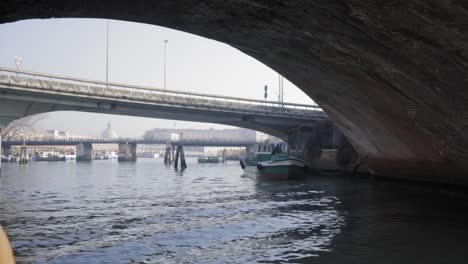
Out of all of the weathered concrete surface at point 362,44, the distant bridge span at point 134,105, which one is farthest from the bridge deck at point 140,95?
the weathered concrete surface at point 362,44

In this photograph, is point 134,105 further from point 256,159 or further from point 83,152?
point 83,152

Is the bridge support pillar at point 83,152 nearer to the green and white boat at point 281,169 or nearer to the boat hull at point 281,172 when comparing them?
the green and white boat at point 281,169

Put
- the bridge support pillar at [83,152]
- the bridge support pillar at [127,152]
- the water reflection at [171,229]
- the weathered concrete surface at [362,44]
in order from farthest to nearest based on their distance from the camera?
the bridge support pillar at [83,152] → the bridge support pillar at [127,152] → the water reflection at [171,229] → the weathered concrete surface at [362,44]

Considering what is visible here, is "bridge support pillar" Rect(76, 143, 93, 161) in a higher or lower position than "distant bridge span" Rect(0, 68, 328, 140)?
lower

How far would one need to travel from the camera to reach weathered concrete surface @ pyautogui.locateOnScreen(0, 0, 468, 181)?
1097 cm

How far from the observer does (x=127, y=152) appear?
477 feet

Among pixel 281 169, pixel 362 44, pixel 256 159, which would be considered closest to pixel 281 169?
pixel 281 169

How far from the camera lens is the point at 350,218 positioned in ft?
56.5

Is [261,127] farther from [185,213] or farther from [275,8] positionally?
[275,8]

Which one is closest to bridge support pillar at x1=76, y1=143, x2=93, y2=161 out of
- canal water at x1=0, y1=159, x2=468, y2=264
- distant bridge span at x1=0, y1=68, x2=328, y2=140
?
distant bridge span at x1=0, y1=68, x2=328, y2=140

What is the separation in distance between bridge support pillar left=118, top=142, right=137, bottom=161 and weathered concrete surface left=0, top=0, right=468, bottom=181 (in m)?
129

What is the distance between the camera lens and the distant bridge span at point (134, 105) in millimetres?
48031

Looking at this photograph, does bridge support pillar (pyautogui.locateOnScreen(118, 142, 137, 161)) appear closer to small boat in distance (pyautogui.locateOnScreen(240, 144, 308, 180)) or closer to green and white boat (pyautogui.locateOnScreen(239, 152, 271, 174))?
green and white boat (pyautogui.locateOnScreen(239, 152, 271, 174))

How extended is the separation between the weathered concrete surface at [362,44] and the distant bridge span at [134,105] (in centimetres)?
3727
